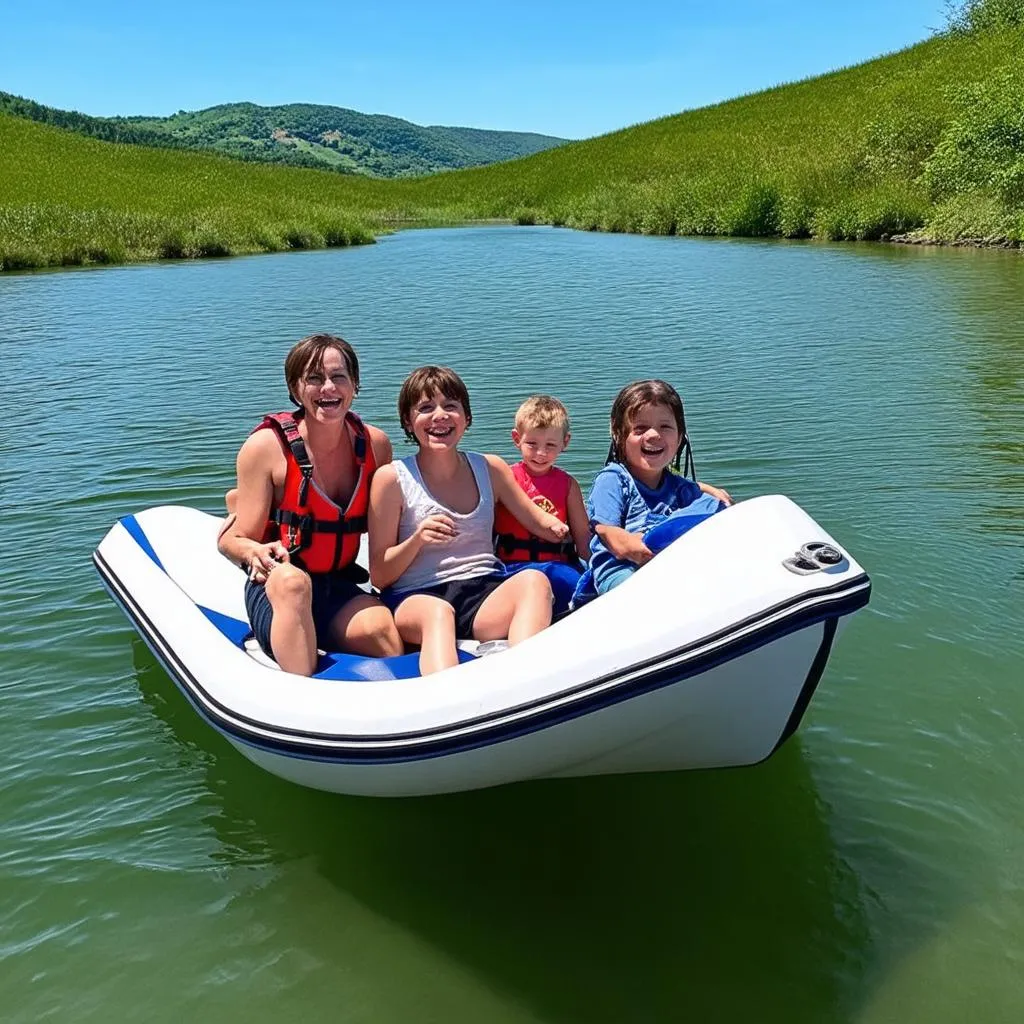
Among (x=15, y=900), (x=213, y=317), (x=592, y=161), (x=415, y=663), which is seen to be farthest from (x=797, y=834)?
(x=592, y=161)

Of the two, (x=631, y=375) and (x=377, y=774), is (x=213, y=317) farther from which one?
(x=377, y=774)

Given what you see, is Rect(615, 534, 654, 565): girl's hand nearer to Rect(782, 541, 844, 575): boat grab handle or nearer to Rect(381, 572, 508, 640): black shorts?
Rect(381, 572, 508, 640): black shorts

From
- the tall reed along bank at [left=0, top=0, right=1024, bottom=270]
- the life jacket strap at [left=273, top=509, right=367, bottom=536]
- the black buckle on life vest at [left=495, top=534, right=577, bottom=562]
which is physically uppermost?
the tall reed along bank at [left=0, top=0, right=1024, bottom=270]

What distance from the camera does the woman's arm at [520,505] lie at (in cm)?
316

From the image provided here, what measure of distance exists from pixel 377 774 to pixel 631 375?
6388 mm

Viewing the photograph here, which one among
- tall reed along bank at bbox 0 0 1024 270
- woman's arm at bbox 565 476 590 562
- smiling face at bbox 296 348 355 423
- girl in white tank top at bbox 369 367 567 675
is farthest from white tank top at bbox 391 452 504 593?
tall reed along bank at bbox 0 0 1024 270

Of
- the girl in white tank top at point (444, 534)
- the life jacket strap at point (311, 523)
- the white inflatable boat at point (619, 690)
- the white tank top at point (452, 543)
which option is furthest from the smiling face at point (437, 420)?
the white inflatable boat at point (619, 690)

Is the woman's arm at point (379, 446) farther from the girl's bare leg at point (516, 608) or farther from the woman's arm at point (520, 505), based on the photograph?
the girl's bare leg at point (516, 608)

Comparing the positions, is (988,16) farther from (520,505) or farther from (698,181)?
(520,505)

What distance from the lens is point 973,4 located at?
35531 mm

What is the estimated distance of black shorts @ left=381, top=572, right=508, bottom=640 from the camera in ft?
10.1

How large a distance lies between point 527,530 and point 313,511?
25.3 inches

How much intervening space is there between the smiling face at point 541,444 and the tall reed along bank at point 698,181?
16488 millimetres

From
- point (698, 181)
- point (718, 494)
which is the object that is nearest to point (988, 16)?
point (698, 181)
